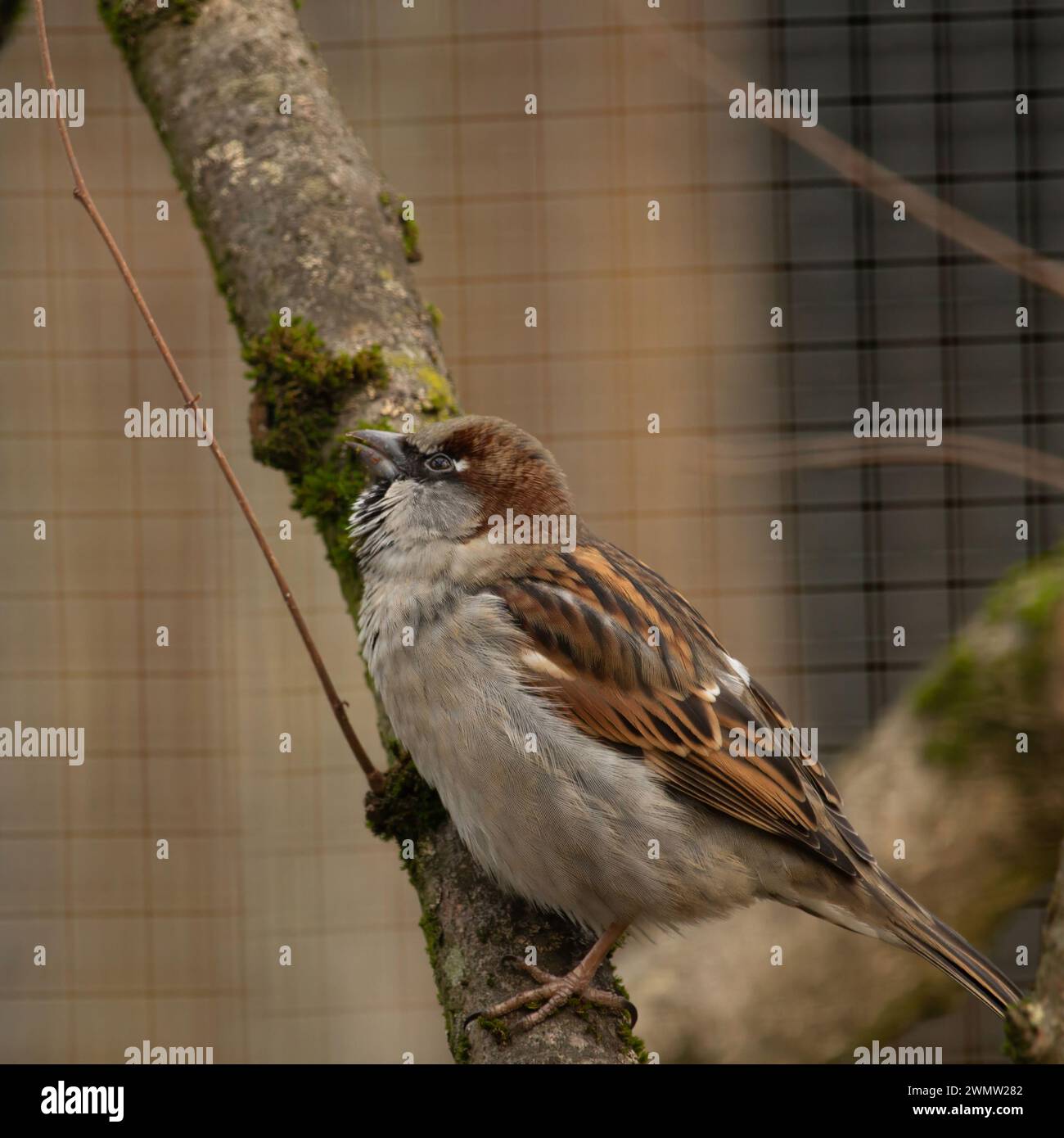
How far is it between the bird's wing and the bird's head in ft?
0.45

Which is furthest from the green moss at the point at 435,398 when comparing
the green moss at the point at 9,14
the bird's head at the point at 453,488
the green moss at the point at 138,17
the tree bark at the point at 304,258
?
the green moss at the point at 9,14

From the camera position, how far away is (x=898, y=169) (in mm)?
5305

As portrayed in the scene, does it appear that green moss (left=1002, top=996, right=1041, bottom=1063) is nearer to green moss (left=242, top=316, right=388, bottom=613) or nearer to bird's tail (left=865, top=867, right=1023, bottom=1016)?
bird's tail (left=865, top=867, right=1023, bottom=1016)

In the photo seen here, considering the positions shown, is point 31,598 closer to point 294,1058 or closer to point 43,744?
point 43,744

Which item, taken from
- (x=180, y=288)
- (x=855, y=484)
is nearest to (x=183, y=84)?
(x=180, y=288)

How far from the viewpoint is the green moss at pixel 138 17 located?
3.23m

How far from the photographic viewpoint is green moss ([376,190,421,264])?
3.17m

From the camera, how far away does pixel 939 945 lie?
Answer: 262cm

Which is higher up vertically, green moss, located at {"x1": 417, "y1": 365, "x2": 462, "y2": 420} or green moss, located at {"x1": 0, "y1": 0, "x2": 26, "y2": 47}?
green moss, located at {"x1": 0, "y1": 0, "x2": 26, "y2": 47}

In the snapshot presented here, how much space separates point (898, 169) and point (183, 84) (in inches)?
124

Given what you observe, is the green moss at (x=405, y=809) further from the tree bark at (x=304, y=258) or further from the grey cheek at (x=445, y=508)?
the grey cheek at (x=445, y=508)

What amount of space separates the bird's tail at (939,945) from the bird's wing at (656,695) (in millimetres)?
91

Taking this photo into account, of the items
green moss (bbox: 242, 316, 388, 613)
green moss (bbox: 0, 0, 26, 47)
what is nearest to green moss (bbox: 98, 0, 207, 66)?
green moss (bbox: 0, 0, 26, 47)

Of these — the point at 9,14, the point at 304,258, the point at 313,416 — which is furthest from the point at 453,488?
the point at 9,14
